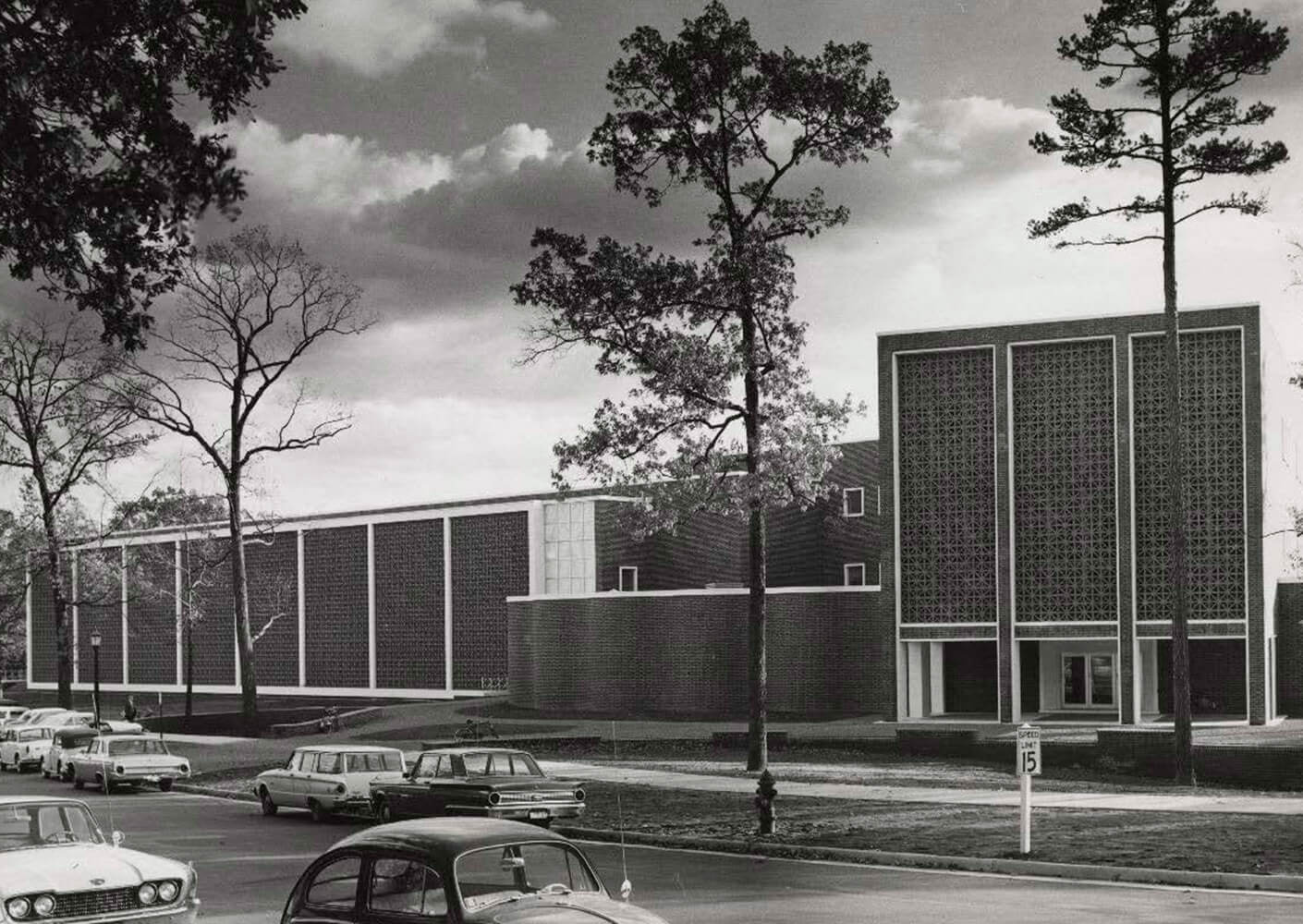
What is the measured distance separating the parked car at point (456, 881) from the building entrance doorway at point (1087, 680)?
136 feet

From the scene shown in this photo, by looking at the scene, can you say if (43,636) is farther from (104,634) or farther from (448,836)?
(448,836)

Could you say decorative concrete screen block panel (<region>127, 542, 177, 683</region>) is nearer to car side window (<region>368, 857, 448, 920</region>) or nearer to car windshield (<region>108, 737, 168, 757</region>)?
car windshield (<region>108, 737, 168, 757</region>)

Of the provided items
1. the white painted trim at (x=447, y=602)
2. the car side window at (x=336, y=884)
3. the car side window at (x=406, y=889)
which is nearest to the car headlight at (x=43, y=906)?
the car side window at (x=336, y=884)

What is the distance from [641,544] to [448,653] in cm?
978

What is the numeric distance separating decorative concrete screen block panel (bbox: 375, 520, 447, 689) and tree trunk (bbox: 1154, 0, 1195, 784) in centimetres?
3886

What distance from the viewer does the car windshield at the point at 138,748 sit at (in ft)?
102

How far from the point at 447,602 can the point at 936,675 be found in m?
23.8

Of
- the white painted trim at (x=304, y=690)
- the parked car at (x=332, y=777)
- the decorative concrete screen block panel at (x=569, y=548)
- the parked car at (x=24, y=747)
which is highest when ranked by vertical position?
the decorative concrete screen block panel at (x=569, y=548)

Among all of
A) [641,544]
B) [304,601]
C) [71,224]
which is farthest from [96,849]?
[304,601]

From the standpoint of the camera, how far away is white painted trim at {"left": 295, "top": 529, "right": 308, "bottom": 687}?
232 feet

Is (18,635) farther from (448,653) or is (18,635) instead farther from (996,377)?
(996,377)

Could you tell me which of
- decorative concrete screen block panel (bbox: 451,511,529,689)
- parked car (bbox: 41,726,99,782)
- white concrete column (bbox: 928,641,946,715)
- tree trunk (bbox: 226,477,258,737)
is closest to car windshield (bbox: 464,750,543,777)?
parked car (bbox: 41,726,99,782)

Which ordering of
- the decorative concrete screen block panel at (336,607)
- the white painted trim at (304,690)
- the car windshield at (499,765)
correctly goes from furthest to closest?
1. the decorative concrete screen block panel at (336,607)
2. the white painted trim at (304,690)
3. the car windshield at (499,765)

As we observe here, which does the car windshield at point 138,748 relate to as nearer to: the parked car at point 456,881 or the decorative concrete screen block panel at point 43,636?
the parked car at point 456,881
